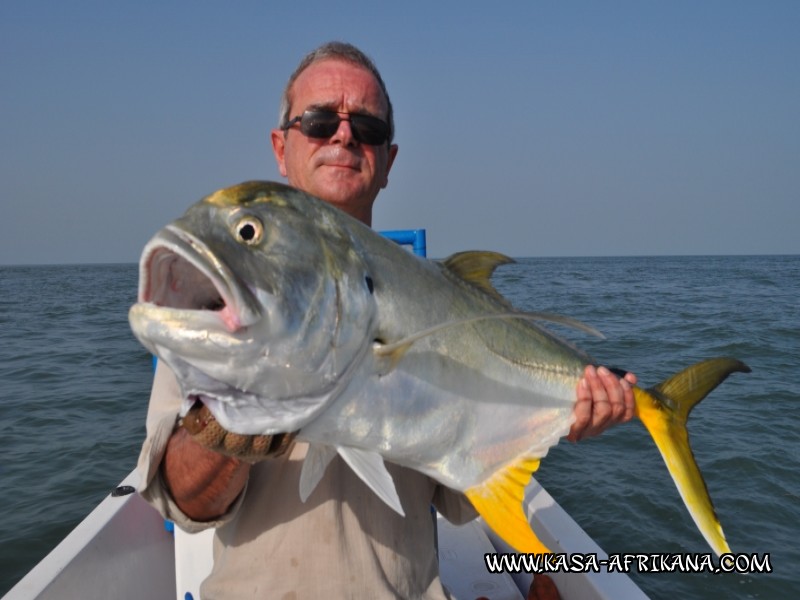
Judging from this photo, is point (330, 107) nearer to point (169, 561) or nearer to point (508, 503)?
point (508, 503)

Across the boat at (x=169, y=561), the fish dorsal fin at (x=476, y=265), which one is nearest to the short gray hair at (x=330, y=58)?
the fish dorsal fin at (x=476, y=265)

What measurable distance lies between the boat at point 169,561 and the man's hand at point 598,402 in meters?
1.39

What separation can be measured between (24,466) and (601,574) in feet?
23.4

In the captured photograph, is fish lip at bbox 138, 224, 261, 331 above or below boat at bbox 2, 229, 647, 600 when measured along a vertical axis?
above

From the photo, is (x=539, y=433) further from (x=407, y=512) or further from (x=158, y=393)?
(x=158, y=393)

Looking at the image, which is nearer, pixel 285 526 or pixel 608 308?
pixel 285 526

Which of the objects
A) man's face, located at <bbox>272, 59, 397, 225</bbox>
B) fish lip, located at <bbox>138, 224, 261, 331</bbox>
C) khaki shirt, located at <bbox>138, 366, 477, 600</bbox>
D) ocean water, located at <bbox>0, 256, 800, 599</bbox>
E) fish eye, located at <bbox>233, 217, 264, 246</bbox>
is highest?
man's face, located at <bbox>272, 59, 397, 225</bbox>

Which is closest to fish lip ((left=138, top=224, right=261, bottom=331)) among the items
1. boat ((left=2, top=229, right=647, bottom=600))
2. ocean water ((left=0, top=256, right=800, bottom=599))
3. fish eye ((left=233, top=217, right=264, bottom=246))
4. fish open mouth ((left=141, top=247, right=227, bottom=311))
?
fish open mouth ((left=141, top=247, right=227, bottom=311))

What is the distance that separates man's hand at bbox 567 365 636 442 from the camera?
2096 millimetres

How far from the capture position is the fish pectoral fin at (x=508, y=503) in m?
1.80

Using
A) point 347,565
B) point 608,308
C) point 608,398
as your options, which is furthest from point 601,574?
Answer: point 608,308

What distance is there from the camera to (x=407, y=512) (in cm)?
215

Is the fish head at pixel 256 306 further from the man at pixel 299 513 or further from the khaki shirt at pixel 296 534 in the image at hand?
the khaki shirt at pixel 296 534

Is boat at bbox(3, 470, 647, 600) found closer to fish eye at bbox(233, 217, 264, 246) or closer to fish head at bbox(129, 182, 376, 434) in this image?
fish head at bbox(129, 182, 376, 434)
